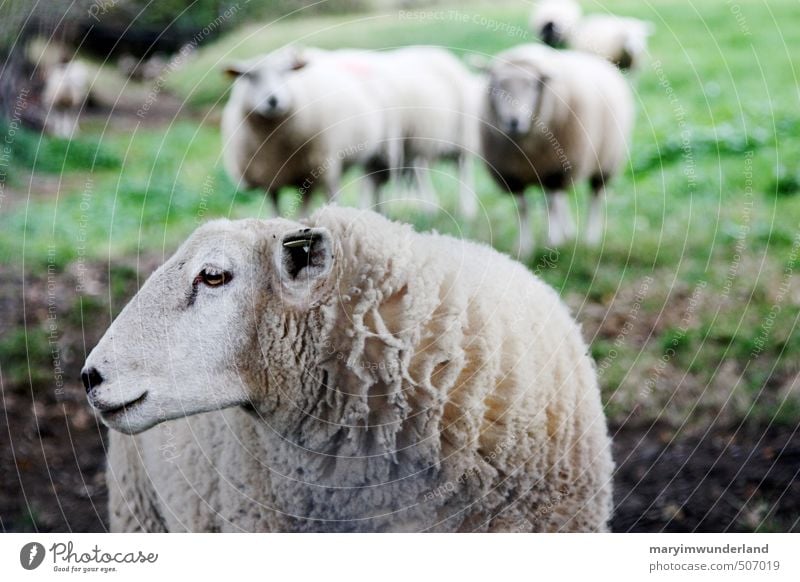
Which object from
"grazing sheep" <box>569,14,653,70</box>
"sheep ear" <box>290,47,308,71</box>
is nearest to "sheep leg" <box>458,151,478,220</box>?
"grazing sheep" <box>569,14,653,70</box>

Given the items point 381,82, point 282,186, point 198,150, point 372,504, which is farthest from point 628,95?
point 372,504

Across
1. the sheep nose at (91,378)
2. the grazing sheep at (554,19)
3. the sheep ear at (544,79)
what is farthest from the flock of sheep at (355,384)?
the sheep ear at (544,79)

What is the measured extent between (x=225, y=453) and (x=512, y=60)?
62.7 inches

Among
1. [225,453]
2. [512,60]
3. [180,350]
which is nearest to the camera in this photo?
[180,350]

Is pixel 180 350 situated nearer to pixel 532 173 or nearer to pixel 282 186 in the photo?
pixel 282 186

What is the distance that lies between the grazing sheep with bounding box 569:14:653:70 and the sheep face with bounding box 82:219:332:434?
1422mm

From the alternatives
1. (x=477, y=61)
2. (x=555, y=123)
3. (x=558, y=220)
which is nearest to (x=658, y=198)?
(x=558, y=220)

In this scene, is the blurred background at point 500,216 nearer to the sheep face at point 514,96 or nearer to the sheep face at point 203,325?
the sheep face at point 514,96

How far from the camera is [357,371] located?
171 centimetres

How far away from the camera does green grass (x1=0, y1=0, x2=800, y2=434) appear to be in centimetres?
258

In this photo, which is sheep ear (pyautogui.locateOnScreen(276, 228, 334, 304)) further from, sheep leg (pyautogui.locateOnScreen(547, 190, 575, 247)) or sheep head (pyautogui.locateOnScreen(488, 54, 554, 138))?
sheep head (pyautogui.locateOnScreen(488, 54, 554, 138))

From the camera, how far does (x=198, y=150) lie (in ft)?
8.81

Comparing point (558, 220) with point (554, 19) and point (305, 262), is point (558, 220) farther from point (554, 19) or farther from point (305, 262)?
point (305, 262)

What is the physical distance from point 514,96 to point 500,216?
1.45 ft
